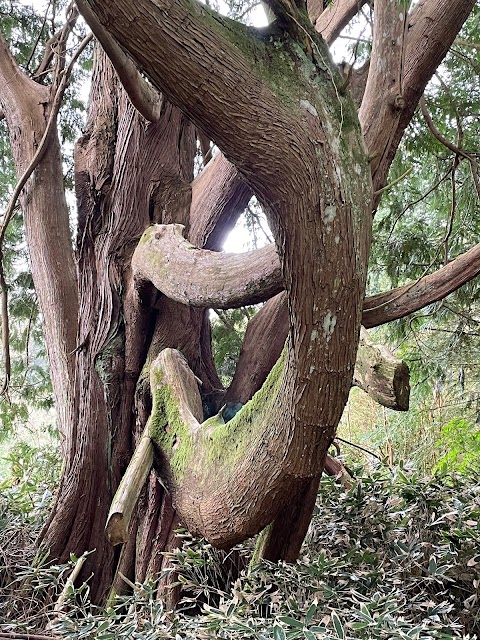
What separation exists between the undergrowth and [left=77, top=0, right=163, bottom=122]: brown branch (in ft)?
4.35

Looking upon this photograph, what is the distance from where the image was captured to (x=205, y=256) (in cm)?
171

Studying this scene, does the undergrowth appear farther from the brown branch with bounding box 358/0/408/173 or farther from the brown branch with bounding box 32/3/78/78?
the brown branch with bounding box 32/3/78/78

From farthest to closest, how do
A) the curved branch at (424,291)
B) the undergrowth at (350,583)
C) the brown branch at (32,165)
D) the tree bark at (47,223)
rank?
the tree bark at (47,223) < the brown branch at (32,165) < the curved branch at (424,291) < the undergrowth at (350,583)

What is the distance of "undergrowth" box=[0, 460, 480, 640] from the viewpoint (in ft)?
4.35

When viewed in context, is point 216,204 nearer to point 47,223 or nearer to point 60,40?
point 47,223

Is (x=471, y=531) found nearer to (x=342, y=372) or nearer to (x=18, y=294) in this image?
(x=342, y=372)

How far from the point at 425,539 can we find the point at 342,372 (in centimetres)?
99

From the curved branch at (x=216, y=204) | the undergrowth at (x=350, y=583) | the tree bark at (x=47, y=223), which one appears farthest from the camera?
the tree bark at (x=47, y=223)

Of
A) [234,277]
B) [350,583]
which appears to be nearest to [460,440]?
[350,583]

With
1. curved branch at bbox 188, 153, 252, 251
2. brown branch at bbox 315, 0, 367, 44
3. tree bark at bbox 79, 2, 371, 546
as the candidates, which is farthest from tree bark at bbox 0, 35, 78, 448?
tree bark at bbox 79, 2, 371, 546

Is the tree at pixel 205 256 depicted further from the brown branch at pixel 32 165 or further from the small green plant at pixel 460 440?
the small green plant at pixel 460 440

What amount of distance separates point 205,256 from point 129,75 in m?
0.66

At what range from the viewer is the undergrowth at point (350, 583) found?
1325mm

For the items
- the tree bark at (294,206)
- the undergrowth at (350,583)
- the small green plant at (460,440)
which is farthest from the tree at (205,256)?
the small green plant at (460,440)
